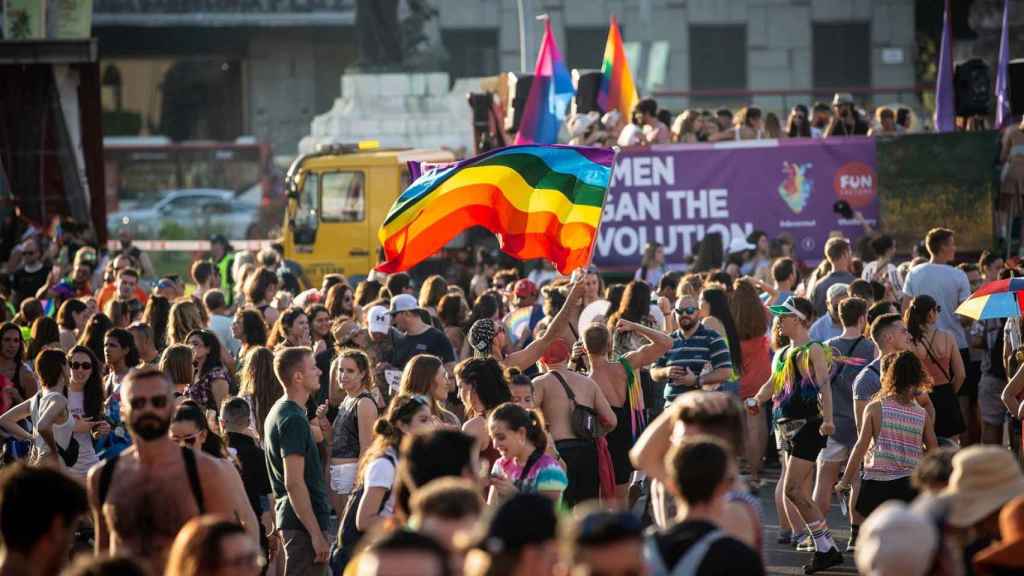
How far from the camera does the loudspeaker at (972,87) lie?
740 inches

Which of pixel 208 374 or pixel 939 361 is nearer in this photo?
pixel 208 374

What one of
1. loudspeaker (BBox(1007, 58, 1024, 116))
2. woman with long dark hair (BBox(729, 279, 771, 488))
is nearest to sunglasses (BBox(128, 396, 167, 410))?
woman with long dark hair (BBox(729, 279, 771, 488))

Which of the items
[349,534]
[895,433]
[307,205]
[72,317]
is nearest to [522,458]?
[349,534]

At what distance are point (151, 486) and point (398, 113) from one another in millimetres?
23953

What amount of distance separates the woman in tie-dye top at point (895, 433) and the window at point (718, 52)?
39762 mm

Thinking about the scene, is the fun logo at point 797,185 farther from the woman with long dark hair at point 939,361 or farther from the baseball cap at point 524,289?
the woman with long dark hair at point 939,361

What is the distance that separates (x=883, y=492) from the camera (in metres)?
9.21

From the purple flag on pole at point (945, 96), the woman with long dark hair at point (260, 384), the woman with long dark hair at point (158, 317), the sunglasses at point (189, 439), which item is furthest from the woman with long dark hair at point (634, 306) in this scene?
the purple flag on pole at point (945, 96)

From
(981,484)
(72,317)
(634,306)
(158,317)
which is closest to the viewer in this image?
(981,484)

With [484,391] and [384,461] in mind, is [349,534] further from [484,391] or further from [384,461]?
[484,391]

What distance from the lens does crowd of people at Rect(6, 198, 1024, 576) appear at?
4.93m

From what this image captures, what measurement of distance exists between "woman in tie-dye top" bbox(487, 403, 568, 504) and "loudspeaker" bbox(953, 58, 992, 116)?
1275cm

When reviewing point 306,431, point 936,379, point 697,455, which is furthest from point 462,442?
point 936,379

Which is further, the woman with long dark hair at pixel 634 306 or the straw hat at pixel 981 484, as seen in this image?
the woman with long dark hair at pixel 634 306
